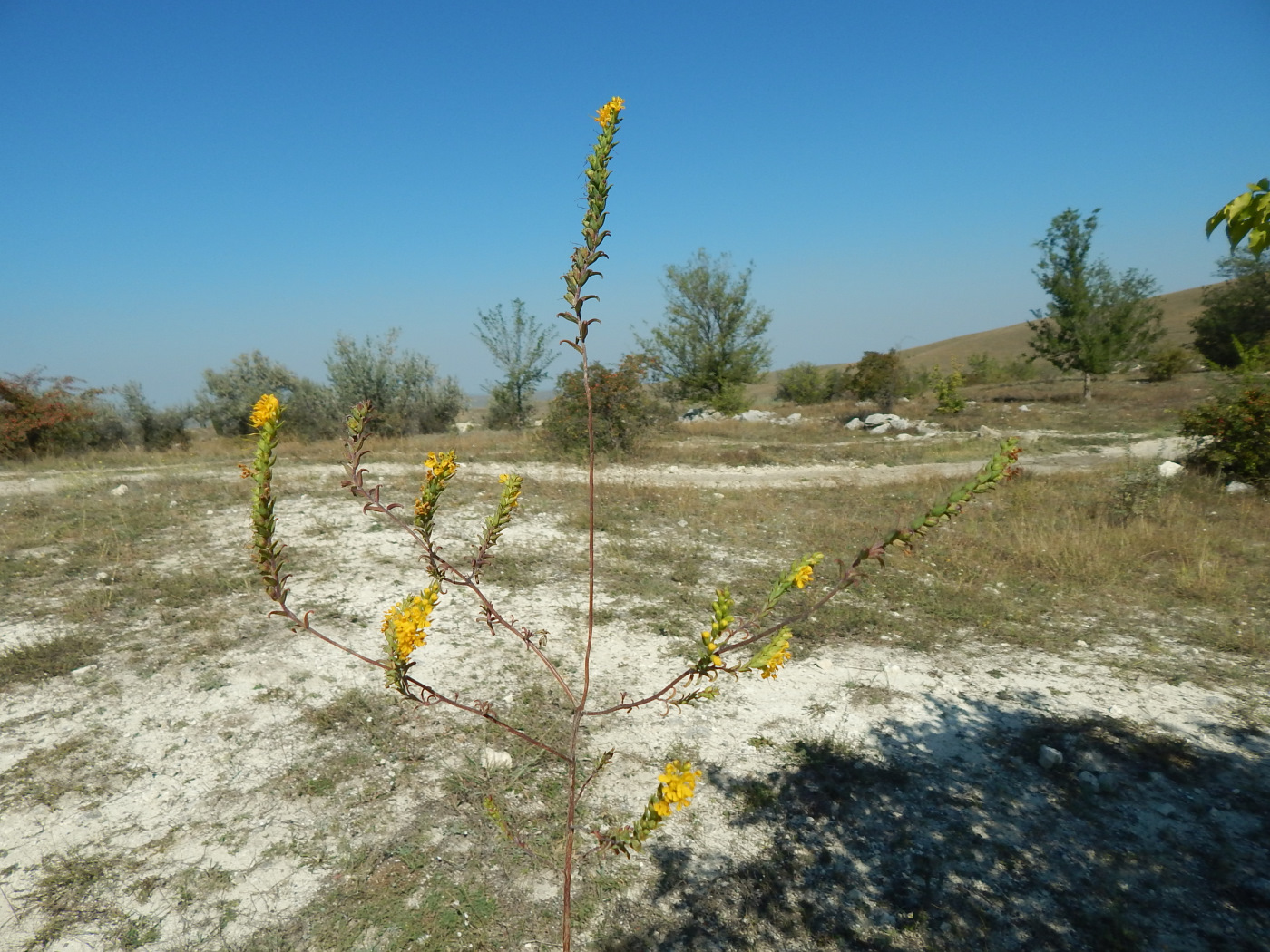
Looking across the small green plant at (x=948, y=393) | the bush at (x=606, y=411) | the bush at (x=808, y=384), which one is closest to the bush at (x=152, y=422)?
the bush at (x=606, y=411)

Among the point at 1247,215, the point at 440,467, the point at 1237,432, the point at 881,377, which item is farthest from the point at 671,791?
the point at 881,377

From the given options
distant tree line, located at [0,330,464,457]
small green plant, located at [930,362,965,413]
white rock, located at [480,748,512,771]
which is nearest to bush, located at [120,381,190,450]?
distant tree line, located at [0,330,464,457]

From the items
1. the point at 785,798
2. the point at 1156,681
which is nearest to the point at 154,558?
the point at 785,798

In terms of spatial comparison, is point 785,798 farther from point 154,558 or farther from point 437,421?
point 437,421

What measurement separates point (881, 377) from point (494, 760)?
2356cm

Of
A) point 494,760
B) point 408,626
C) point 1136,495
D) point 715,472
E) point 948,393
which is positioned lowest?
point 494,760

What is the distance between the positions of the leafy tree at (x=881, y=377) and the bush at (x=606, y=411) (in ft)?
40.3

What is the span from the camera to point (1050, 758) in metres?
3.54

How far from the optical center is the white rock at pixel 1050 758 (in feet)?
11.6

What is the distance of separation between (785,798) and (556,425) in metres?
12.1

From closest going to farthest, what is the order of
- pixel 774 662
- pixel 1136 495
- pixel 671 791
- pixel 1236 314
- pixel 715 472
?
pixel 671 791, pixel 774 662, pixel 1136 495, pixel 715 472, pixel 1236 314

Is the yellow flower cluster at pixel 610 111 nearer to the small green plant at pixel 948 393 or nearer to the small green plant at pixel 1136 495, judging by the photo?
the small green plant at pixel 1136 495

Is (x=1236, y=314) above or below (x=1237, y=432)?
above

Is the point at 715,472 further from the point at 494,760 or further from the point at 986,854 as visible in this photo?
the point at 986,854
